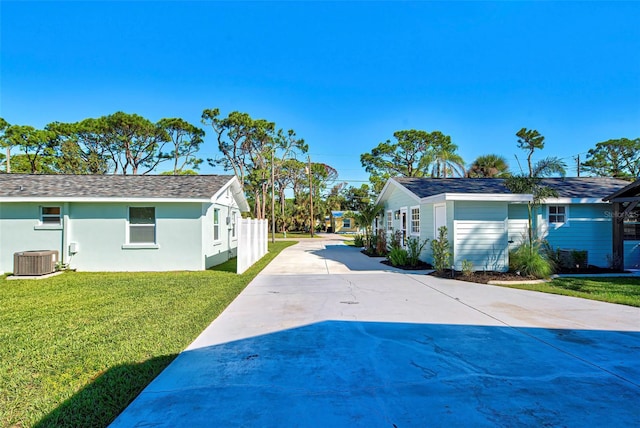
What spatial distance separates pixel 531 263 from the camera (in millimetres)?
9211

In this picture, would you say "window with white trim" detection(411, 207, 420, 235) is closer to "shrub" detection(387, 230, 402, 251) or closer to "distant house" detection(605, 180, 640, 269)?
"shrub" detection(387, 230, 402, 251)

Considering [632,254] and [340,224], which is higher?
[340,224]

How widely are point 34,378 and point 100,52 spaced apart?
17495 millimetres

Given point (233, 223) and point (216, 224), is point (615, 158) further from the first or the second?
point (216, 224)

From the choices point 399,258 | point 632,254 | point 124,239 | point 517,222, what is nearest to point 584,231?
point 632,254

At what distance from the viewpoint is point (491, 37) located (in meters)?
12.5

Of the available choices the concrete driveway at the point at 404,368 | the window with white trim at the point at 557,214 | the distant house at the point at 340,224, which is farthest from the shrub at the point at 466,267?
the distant house at the point at 340,224

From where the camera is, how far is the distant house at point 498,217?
9922 mm

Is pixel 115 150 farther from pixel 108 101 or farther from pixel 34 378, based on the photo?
pixel 34 378

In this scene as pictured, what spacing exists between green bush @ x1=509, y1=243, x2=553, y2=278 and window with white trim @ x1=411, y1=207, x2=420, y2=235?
3683 mm

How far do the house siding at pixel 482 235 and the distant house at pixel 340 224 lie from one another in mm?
37651

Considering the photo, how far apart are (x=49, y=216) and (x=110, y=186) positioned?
6.64ft

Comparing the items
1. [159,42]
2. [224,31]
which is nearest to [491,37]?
[224,31]

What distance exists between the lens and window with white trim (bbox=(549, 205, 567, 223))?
1119 cm
